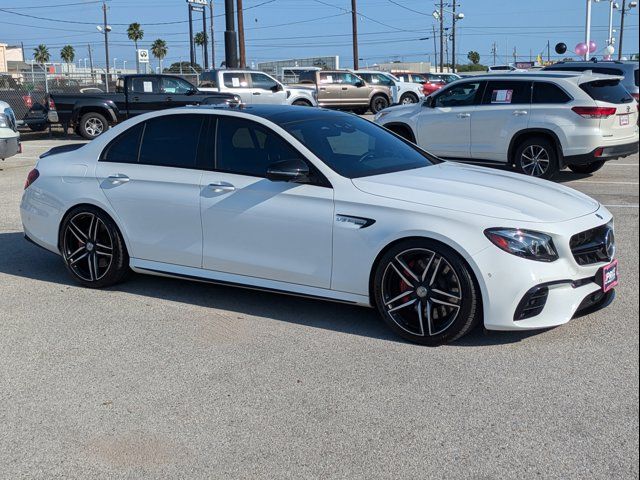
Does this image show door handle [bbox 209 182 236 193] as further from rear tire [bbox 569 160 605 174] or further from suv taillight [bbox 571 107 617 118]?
rear tire [bbox 569 160 605 174]

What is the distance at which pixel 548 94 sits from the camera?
38.7ft

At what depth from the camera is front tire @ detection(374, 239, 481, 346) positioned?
15.9ft

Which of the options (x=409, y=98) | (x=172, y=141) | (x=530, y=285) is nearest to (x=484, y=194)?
(x=530, y=285)

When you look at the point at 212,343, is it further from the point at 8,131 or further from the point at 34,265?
the point at 8,131

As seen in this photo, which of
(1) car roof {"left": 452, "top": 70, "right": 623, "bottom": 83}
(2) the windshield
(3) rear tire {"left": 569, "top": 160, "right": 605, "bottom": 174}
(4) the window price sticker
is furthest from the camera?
(3) rear tire {"left": 569, "top": 160, "right": 605, "bottom": 174}

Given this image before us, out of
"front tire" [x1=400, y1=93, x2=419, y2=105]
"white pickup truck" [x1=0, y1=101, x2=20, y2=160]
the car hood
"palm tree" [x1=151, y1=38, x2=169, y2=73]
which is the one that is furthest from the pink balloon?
"palm tree" [x1=151, y1=38, x2=169, y2=73]

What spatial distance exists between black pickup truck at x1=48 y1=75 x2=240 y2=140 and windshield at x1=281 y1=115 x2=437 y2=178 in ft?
47.3

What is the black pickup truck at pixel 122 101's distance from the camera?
20.7m

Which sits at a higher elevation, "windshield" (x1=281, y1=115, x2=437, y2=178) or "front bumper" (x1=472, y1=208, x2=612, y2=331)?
"windshield" (x1=281, y1=115, x2=437, y2=178)

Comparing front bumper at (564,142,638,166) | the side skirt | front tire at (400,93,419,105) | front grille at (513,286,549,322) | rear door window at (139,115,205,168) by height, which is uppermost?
rear door window at (139,115,205,168)

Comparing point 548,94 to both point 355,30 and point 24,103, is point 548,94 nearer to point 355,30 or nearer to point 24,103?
point 24,103

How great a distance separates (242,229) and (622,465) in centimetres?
317

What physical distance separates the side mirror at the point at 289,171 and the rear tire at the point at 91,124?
16.4 meters

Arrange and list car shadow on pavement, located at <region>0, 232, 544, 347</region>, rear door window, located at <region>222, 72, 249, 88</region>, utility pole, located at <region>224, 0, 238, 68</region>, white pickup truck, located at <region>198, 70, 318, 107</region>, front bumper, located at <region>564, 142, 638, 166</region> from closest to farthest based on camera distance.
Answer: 1. car shadow on pavement, located at <region>0, 232, 544, 347</region>
2. front bumper, located at <region>564, 142, 638, 166</region>
3. white pickup truck, located at <region>198, 70, 318, 107</region>
4. rear door window, located at <region>222, 72, 249, 88</region>
5. utility pole, located at <region>224, 0, 238, 68</region>
